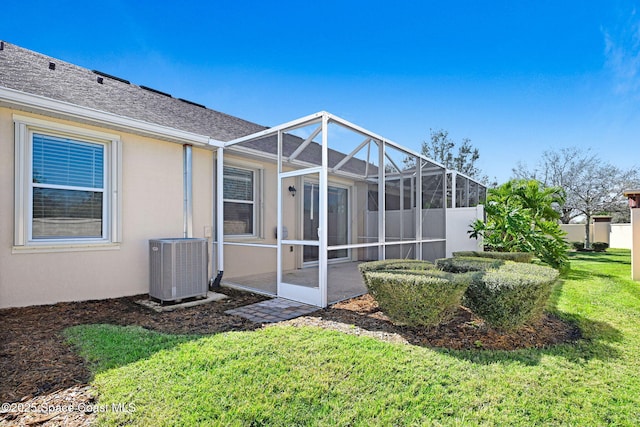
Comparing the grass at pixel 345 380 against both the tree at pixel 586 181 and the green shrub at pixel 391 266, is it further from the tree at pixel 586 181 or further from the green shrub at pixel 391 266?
the tree at pixel 586 181

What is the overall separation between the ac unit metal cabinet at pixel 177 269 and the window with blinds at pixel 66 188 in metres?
1.15

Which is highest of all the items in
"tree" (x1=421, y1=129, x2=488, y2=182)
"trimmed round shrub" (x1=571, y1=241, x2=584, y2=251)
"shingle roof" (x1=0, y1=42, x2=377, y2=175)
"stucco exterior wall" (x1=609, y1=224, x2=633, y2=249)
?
"tree" (x1=421, y1=129, x2=488, y2=182)

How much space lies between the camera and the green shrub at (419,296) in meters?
3.87

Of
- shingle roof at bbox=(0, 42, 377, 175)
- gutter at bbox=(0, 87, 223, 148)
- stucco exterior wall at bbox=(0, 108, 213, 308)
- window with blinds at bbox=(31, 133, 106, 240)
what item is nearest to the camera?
gutter at bbox=(0, 87, 223, 148)

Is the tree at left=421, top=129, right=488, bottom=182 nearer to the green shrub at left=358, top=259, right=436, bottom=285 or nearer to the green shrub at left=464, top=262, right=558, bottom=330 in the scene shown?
the green shrub at left=358, top=259, right=436, bottom=285

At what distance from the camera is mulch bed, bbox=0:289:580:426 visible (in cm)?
263

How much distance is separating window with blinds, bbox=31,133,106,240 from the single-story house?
2cm

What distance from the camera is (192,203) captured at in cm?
679

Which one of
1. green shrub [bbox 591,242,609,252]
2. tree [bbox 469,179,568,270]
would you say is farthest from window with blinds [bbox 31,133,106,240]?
green shrub [bbox 591,242,609,252]

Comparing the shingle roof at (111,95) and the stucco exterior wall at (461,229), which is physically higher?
the shingle roof at (111,95)

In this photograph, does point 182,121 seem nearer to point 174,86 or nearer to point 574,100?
point 174,86

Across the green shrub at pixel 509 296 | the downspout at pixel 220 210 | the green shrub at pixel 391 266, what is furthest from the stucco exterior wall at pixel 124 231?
the green shrub at pixel 509 296

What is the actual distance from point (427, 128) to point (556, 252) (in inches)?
582

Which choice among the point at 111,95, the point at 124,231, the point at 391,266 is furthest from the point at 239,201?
the point at 391,266
